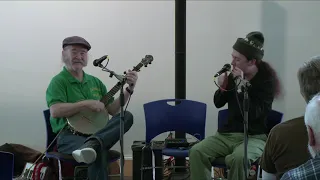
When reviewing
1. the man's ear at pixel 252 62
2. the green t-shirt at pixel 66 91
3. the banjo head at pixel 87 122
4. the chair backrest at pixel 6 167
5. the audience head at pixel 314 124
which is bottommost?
the chair backrest at pixel 6 167

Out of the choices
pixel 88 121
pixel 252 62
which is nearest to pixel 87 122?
pixel 88 121

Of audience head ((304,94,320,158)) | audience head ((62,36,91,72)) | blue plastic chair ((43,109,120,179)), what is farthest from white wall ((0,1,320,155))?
audience head ((304,94,320,158))

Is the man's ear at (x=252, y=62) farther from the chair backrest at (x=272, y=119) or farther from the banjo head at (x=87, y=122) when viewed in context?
the banjo head at (x=87, y=122)

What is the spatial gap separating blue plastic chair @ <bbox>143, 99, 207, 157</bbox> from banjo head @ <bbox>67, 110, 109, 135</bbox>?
36 centimetres

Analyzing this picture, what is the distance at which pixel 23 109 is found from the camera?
368 cm

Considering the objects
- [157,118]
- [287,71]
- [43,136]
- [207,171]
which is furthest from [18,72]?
[287,71]

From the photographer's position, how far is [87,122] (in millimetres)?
2836

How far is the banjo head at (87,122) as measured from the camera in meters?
2.80

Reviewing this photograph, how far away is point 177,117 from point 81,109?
0.75 metres

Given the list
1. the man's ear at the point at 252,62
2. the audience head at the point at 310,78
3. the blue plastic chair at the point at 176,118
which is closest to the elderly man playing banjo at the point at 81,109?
the blue plastic chair at the point at 176,118

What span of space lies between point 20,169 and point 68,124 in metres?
0.73

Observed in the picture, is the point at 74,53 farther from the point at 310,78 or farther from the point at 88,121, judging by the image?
the point at 310,78

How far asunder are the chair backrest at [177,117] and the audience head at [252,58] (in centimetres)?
45

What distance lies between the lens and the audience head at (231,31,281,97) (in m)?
2.78
